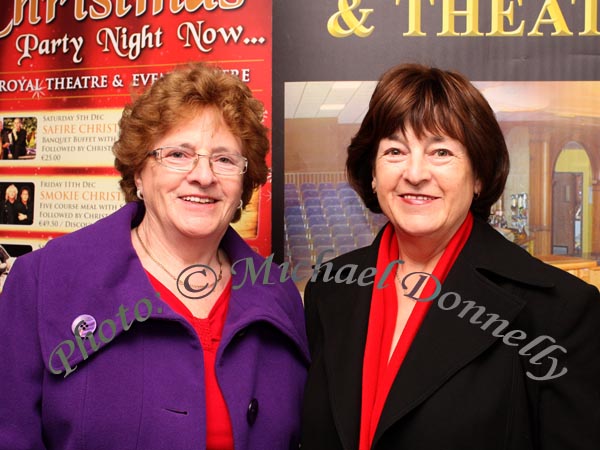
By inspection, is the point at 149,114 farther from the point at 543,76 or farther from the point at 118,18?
the point at 543,76

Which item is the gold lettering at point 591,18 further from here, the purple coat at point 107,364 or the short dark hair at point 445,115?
the purple coat at point 107,364

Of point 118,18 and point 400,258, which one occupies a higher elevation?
point 118,18

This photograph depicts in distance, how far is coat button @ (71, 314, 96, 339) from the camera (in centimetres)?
160

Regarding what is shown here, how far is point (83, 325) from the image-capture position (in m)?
1.62

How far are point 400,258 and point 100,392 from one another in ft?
2.95

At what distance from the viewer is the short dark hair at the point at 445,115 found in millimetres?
1682

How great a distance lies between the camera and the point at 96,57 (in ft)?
9.05

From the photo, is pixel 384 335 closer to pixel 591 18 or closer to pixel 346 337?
pixel 346 337

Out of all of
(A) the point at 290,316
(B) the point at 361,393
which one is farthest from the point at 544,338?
(A) the point at 290,316

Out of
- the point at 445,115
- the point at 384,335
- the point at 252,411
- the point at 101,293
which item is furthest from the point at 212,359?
the point at 445,115

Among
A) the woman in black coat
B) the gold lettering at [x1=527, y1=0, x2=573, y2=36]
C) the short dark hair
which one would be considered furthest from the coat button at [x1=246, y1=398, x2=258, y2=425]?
the gold lettering at [x1=527, y1=0, x2=573, y2=36]

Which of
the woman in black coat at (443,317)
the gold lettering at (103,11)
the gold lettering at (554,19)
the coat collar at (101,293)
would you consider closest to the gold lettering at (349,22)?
the gold lettering at (554,19)

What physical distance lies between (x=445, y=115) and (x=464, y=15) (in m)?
0.99

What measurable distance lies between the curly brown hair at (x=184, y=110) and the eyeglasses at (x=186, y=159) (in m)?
0.05
